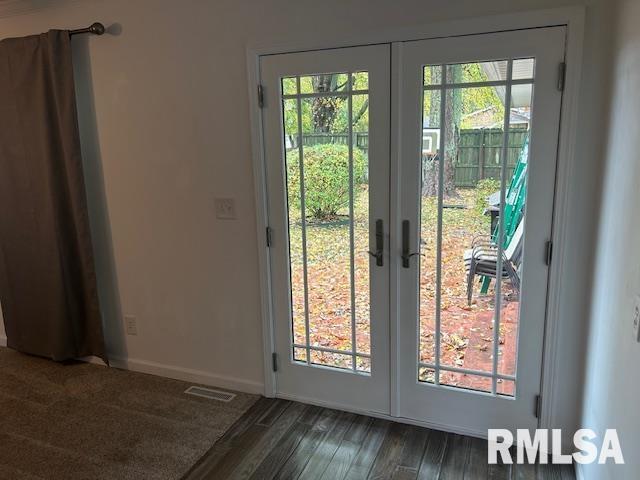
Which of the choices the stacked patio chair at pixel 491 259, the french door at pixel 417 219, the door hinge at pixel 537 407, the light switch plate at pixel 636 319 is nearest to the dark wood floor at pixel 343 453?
the french door at pixel 417 219

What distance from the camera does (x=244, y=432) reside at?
2.48 metres

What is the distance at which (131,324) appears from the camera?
10.3 ft

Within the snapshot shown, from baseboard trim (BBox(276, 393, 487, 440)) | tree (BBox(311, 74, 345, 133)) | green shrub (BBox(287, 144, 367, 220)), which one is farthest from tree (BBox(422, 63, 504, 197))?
baseboard trim (BBox(276, 393, 487, 440))

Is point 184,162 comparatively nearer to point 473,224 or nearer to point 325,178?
point 325,178

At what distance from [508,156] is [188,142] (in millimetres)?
1763

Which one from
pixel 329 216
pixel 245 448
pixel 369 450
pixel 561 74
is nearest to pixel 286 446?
pixel 245 448

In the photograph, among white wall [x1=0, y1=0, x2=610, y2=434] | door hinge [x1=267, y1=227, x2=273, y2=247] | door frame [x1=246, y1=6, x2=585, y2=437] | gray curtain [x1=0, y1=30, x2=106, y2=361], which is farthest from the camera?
gray curtain [x1=0, y1=30, x2=106, y2=361]

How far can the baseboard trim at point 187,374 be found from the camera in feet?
9.43

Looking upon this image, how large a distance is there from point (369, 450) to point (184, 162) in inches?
75.2

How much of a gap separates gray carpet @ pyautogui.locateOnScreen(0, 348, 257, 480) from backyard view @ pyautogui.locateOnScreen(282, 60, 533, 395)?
2.38 ft

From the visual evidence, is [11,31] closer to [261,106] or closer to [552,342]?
[261,106]

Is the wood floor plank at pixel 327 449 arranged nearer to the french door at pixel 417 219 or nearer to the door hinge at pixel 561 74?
the french door at pixel 417 219

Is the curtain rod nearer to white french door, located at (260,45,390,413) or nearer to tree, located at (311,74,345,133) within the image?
white french door, located at (260,45,390,413)

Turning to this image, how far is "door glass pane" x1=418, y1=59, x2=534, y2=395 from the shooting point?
81.4 inches
